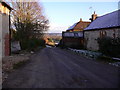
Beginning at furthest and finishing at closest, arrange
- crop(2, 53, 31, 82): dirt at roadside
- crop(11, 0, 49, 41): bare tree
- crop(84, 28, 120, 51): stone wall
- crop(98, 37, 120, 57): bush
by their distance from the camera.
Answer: crop(11, 0, 49, 41): bare tree
crop(84, 28, 120, 51): stone wall
crop(98, 37, 120, 57): bush
crop(2, 53, 31, 82): dirt at roadside

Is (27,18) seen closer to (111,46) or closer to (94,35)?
(94,35)

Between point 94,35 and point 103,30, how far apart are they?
3.09m

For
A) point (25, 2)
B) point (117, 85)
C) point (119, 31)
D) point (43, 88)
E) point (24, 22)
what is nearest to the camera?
point (43, 88)

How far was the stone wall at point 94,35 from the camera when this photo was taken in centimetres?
1912

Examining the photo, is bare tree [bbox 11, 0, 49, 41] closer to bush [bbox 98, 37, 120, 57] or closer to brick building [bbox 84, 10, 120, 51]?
brick building [bbox 84, 10, 120, 51]

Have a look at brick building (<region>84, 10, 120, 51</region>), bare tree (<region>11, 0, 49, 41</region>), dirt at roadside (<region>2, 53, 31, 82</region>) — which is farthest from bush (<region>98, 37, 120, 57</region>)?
bare tree (<region>11, 0, 49, 41</region>)

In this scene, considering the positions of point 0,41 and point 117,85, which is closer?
point 117,85

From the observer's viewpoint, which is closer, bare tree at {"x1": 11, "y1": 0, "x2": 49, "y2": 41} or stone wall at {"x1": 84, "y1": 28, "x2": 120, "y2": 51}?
stone wall at {"x1": 84, "y1": 28, "x2": 120, "y2": 51}

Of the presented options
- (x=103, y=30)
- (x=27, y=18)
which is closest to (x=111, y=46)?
(x=103, y=30)

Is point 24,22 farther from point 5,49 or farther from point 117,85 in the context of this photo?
point 117,85

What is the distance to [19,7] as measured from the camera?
28219 millimetres

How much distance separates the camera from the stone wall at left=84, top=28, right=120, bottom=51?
19.1 m

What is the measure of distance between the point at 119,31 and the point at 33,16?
1881cm

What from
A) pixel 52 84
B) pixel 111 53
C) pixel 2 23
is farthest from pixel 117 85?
pixel 2 23
